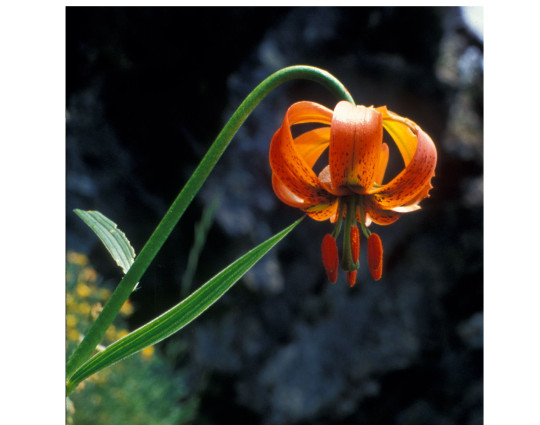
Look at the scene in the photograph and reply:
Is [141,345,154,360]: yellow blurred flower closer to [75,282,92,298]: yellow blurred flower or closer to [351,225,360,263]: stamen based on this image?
[75,282,92,298]: yellow blurred flower

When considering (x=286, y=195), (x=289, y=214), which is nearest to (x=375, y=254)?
(x=286, y=195)

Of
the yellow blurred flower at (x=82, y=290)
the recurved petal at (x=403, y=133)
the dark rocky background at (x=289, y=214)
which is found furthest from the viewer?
the dark rocky background at (x=289, y=214)

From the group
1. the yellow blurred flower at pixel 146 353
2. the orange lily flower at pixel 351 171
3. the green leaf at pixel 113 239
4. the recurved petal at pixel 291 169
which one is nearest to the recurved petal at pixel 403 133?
the orange lily flower at pixel 351 171

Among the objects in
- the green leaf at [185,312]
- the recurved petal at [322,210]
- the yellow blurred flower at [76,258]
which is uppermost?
the yellow blurred flower at [76,258]

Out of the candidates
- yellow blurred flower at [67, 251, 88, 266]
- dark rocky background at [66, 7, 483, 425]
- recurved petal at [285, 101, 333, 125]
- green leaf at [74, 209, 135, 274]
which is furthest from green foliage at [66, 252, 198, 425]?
recurved petal at [285, 101, 333, 125]

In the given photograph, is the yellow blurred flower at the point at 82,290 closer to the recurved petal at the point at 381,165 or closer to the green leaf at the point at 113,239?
the green leaf at the point at 113,239
